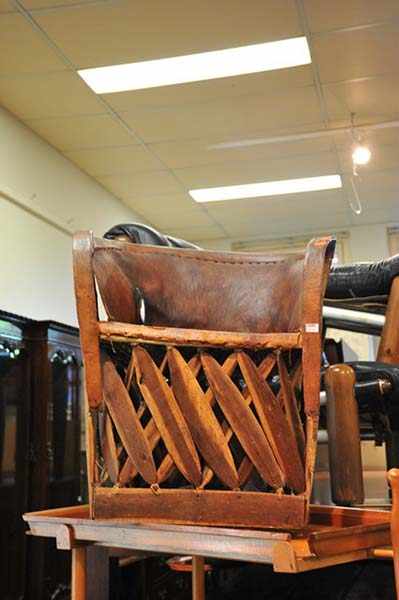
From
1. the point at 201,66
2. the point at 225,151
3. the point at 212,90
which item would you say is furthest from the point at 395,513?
the point at 225,151

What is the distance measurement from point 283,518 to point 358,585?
56.7 inches

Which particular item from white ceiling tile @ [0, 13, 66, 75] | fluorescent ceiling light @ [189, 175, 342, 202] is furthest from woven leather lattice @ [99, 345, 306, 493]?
fluorescent ceiling light @ [189, 175, 342, 202]

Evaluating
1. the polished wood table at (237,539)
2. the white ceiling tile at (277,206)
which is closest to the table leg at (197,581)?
the polished wood table at (237,539)

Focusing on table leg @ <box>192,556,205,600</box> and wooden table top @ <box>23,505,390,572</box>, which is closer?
wooden table top @ <box>23,505,390,572</box>

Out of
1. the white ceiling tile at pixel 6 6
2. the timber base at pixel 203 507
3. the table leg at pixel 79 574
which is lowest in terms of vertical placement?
the table leg at pixel 79 574

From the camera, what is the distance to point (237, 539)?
99 cm

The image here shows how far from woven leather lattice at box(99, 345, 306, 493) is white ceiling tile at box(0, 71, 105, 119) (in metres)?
3.41

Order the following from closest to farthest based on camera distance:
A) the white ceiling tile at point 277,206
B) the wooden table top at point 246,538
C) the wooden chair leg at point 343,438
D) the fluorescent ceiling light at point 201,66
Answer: the wooden table top at point 246,538 → the wooden chair leg at point 343,438 → the fluorescent ceiling light at point 201,66 → the white ceiling tile at point 277,206

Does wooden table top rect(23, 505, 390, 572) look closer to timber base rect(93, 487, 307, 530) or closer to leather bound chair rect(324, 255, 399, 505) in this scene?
timber base rect(93, 487, 307, 530)

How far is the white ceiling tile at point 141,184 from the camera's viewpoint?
19.3 feet

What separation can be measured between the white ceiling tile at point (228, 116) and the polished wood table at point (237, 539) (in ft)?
12.1

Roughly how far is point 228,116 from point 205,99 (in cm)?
32

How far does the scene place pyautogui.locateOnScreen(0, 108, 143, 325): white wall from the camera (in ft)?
14.6

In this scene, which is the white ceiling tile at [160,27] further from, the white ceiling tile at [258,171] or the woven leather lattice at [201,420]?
the woven leather lattice at [201,420]
